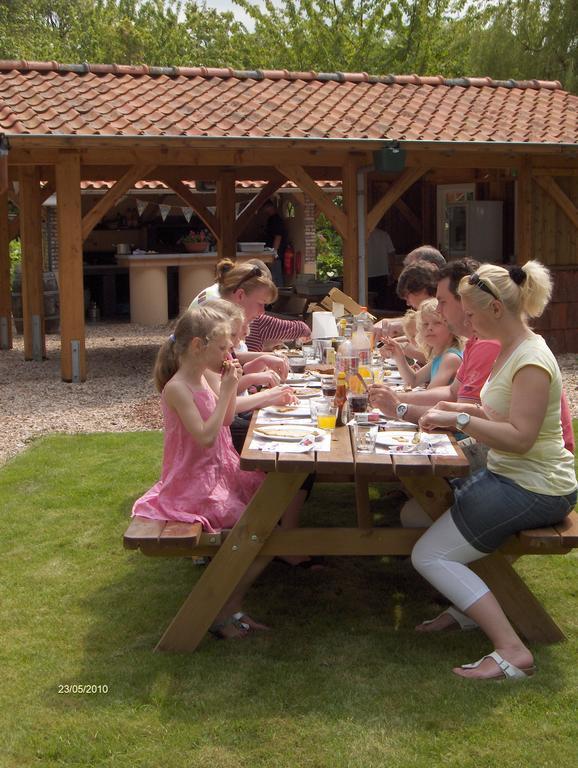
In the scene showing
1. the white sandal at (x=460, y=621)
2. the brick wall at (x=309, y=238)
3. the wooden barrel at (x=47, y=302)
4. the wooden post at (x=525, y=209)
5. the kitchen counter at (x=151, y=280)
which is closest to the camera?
the white sandal at (x=460, y=621)

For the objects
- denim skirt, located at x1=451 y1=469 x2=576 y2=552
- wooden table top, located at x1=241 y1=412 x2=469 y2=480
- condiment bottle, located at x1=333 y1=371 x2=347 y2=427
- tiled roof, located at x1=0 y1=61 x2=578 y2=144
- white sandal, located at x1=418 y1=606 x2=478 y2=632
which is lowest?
white sandal, located at x1=418 y1=606 x2=478 y2=632

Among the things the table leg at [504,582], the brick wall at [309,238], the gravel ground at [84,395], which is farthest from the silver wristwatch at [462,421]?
the brick wall at [309,238]

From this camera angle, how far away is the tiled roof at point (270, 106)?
33.9ft

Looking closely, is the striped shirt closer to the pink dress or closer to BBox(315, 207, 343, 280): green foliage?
the pink dress

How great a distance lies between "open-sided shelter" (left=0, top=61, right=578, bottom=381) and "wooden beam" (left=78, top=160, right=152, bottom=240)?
0.06 ft

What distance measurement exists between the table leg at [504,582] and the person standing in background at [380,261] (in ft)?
34.7

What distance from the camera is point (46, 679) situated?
3.57 metres

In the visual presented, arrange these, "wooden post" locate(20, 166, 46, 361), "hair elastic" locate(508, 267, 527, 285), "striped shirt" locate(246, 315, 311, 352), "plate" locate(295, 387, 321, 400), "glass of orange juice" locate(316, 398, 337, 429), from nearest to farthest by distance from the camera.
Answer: "hair elastic" locate(508, 267, 527, 285), "glass of orange juice" locate(316, 398, 337, 429), "plate" locate(295, 387, 321, 400), "striped shirt" locate(246, 315, 311, 352), "wooden post" locate(20, 166, 46, 361)

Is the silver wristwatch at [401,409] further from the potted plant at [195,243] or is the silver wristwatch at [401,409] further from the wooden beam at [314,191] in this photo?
the potted plant at [195,243]

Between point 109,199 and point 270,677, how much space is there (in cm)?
758

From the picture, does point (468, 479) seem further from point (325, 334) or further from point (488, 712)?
point (325, 334)

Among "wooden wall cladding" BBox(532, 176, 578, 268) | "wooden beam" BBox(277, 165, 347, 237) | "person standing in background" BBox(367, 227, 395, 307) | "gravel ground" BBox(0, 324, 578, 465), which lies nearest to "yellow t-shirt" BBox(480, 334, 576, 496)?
"gravel ground" BBox(0, 324, 578, 465)

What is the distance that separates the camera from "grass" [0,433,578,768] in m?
3.05

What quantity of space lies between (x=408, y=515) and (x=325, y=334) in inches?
81.3
